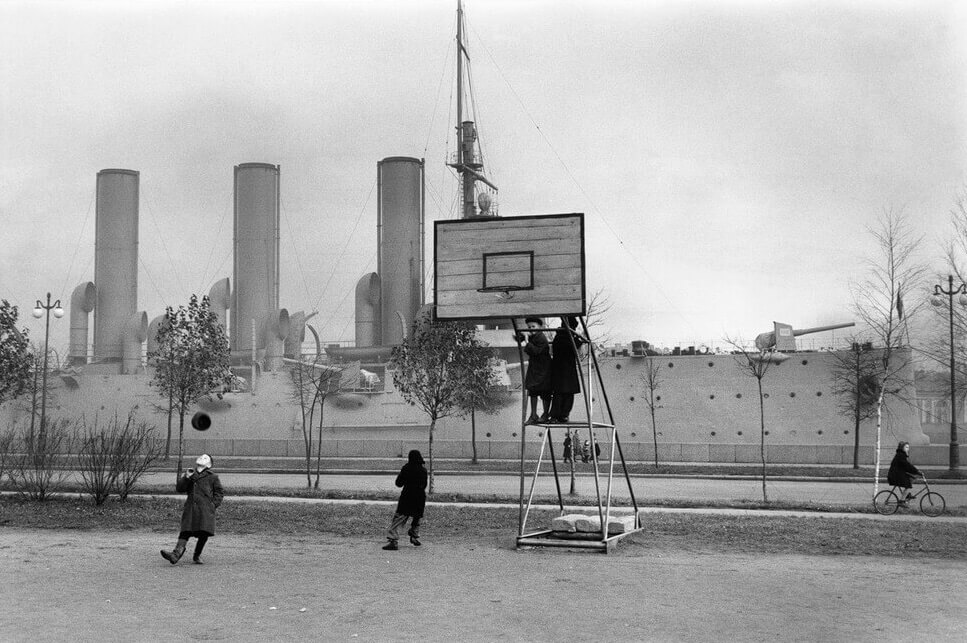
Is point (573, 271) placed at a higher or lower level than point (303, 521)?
higher

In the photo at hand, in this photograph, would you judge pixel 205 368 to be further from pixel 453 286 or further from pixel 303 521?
pixel 453 286

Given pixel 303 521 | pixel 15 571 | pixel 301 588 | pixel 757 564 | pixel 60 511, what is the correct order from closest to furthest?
pixel 301 588
pixel 15 571
pixel 757 564
pixel 303 521
pixel 60 511

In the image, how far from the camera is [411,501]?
13.5 metres

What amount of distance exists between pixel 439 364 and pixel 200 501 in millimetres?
16628

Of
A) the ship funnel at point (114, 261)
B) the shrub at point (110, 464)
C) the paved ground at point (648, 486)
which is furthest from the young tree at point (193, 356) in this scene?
the ship funnel at point (114, 261)

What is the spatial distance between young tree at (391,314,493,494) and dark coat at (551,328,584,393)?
420 inches

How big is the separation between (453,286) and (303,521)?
18.3 feet

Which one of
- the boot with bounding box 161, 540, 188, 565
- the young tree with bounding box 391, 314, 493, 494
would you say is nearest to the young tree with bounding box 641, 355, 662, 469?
the young tree with bounding box 391, 314, 493, 494

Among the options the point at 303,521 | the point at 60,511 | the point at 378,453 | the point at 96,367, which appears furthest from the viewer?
the point at 96,367

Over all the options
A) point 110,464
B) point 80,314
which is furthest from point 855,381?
point 80,314

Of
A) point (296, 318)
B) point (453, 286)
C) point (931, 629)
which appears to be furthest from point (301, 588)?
point (296, 318)

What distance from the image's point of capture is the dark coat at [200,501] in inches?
457

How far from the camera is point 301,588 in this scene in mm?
10188

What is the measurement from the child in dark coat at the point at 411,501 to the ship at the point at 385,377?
923cm
